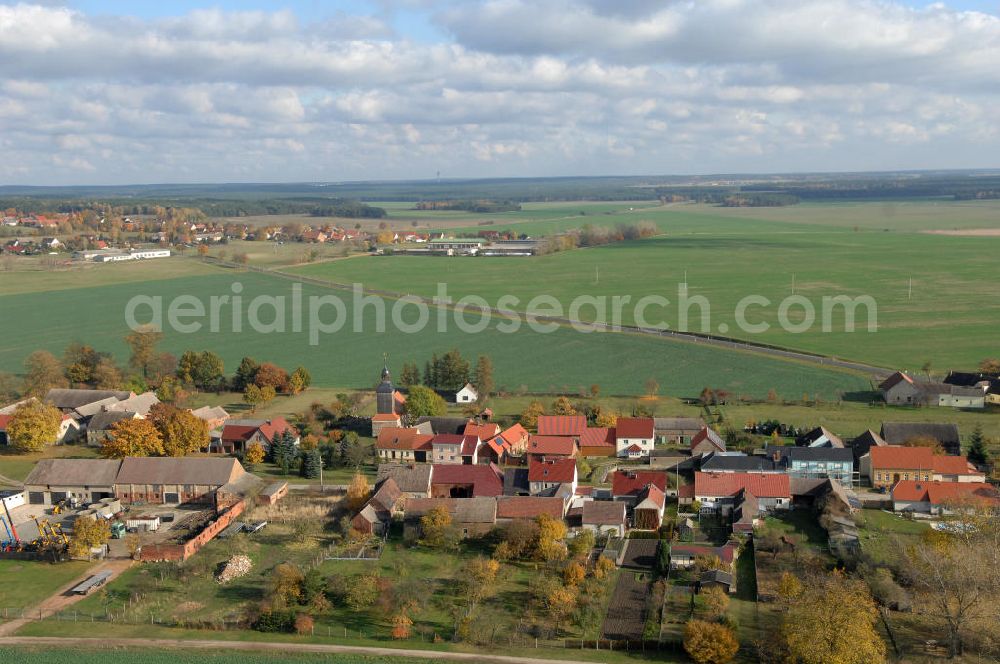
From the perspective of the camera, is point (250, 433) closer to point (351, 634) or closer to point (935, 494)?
point (351, 634)

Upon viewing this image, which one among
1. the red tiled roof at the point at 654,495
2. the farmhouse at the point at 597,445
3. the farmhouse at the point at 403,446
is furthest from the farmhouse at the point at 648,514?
the farmhouse at the point at 403,446

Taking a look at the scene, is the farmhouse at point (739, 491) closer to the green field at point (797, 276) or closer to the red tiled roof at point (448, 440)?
the red tiled roof at point (448, 440)

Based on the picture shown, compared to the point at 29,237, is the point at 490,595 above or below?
below

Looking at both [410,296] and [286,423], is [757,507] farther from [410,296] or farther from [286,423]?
[410,296]

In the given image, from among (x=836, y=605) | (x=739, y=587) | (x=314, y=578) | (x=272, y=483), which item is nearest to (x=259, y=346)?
(x=272, y=483)

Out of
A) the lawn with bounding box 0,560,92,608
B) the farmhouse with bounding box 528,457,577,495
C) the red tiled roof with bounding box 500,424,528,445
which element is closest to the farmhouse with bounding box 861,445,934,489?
the farmhouse with bounding box 528,457,577,495

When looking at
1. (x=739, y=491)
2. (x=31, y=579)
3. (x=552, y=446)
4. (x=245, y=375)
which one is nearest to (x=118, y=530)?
(x=31, y=579)
